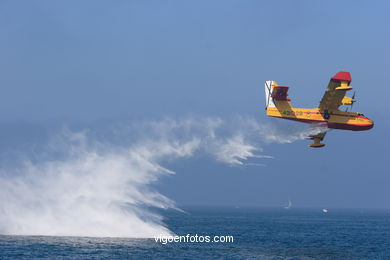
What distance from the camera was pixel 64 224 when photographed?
2552 inches

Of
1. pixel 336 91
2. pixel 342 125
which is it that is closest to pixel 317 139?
pixel 342 125

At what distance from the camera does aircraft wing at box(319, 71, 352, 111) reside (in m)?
52.2

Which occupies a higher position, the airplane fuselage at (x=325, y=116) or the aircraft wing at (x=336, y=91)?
the aircraft wing at (x=336, y=91)

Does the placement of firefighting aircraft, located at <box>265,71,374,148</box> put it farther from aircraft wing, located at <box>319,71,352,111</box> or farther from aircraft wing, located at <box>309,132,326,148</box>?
aircraft wing, located at <box>309,132,326,148</box>

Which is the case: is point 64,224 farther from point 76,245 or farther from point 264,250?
point 264,250

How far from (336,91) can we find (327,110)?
2519mm

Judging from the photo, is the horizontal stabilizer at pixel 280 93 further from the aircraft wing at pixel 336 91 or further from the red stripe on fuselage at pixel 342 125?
the aircraft wing at pixel 336 91

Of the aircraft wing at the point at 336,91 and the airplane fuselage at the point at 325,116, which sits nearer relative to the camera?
the aircraft wing at the point at 336,91

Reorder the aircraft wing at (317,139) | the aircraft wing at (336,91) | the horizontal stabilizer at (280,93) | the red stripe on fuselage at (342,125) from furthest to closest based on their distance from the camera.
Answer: the aircraft wing at (317,139) < the red stripe on fuselage at (342,125) < the horizontal stabilizer at (280,93) < the aircraft wing at (336,91)

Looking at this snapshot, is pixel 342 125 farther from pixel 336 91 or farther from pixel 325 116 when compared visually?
pixel 336 91

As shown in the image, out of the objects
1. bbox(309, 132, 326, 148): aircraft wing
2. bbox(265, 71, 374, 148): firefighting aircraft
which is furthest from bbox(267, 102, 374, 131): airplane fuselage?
bbox(309, 132, 326, 148): aircraft wing

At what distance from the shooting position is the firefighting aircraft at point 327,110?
5284 cm

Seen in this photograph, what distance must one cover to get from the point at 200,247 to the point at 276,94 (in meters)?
17.9

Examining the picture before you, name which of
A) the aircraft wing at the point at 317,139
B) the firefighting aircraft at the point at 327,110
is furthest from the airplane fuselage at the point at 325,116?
the aircraft wing at the point at 317,139
